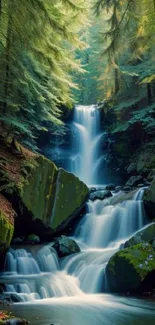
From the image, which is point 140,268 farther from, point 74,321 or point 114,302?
point 74,321

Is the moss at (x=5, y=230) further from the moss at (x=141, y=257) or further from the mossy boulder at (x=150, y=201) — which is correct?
the mossy boulder at (x=150, y=201)

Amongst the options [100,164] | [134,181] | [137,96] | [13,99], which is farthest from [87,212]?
[137,96]

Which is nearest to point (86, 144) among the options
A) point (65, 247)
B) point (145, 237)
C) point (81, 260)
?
point (65, 247)

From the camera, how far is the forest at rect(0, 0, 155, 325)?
22.2 feet

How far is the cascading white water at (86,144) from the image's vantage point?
65.8ft

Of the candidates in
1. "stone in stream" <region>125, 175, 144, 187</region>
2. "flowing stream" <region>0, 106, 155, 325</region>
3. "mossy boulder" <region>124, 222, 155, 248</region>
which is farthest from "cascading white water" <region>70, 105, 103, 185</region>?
"mossy boulder" <region>124, 222, 155, 248</region>

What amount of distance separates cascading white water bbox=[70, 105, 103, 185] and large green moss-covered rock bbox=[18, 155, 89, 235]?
727 cm

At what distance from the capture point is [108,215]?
12.8 m

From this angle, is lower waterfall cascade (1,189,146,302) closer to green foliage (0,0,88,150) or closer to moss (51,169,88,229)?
moss (51,169,88,229)

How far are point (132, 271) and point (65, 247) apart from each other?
10.5ft

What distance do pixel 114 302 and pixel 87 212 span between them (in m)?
6.22

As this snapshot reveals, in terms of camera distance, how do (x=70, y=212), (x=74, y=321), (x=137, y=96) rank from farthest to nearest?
(x=137, y=96), (x=70, y=212), (x=74, y=321)

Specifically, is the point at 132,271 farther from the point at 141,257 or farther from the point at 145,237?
the point at 145,237

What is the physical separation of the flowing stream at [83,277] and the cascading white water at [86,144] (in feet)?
20.1
